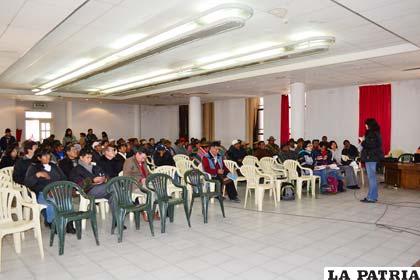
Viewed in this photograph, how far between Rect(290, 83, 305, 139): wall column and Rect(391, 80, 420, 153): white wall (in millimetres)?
2885

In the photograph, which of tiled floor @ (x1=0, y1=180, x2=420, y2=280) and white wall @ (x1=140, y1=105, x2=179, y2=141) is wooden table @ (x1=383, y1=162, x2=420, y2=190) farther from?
white wall @ (x1=140, y1=105, x2=179, y2=141)

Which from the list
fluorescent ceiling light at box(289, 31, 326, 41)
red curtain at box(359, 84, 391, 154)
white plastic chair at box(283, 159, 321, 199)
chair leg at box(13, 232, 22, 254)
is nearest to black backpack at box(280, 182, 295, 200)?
white plastic chair at box(283, 159, 321, 199)

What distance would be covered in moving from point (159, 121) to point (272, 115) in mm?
7806

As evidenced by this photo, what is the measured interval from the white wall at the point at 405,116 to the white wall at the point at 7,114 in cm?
1437

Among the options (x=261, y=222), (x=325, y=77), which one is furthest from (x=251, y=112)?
(x=261, y=222)

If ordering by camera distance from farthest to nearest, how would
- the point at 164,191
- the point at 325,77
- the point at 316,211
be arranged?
1. the point at 325,77
2. the point at 316,211
3. the point at 164,191

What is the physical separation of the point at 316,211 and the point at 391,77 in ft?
17.9

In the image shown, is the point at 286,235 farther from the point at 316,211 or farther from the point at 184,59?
the point at 184,59

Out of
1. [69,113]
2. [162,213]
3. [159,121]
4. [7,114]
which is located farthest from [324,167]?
[159,121]

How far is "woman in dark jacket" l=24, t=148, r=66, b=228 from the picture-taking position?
4.31 meters

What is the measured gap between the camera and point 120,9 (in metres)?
4.24

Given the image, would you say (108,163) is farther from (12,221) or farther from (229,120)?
(229,120)

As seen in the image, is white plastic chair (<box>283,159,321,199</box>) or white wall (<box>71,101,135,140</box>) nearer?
white plastic chair (<box>283,159,321,199</box>)

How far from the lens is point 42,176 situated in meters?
4.35
